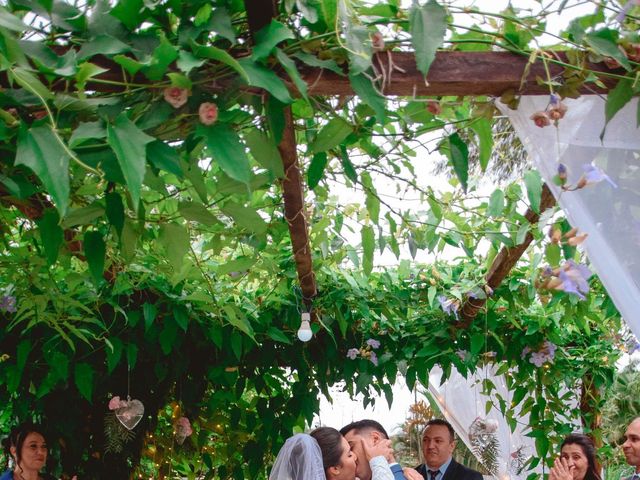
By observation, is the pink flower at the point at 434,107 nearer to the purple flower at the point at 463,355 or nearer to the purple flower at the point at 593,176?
the purple flower at the point at 593,176

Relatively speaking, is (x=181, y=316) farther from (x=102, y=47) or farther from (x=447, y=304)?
(x=102, y=47)

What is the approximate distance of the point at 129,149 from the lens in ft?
4.10

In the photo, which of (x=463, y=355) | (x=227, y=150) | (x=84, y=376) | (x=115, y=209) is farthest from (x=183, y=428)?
(x=227, y=150)

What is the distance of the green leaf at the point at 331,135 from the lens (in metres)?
1.74

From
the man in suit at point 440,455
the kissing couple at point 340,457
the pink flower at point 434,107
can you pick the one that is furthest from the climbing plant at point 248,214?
the kissing couple at point 340,457

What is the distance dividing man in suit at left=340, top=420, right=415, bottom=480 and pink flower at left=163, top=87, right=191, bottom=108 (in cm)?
218

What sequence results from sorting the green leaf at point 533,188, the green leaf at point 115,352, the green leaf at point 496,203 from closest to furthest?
the green leaf at point 533,188, the green leaf at point 496,203, the green leaf at point 115,352

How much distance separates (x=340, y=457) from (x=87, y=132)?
2154 millimetres

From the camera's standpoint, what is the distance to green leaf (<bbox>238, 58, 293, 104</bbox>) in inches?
56.0

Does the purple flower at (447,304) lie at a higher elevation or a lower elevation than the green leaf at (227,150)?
higher

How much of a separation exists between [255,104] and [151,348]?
2.76 m

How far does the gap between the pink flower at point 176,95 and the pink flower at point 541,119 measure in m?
0.68

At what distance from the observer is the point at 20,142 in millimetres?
1286

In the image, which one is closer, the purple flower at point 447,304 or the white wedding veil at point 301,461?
the white wedding veil at point 301,461
